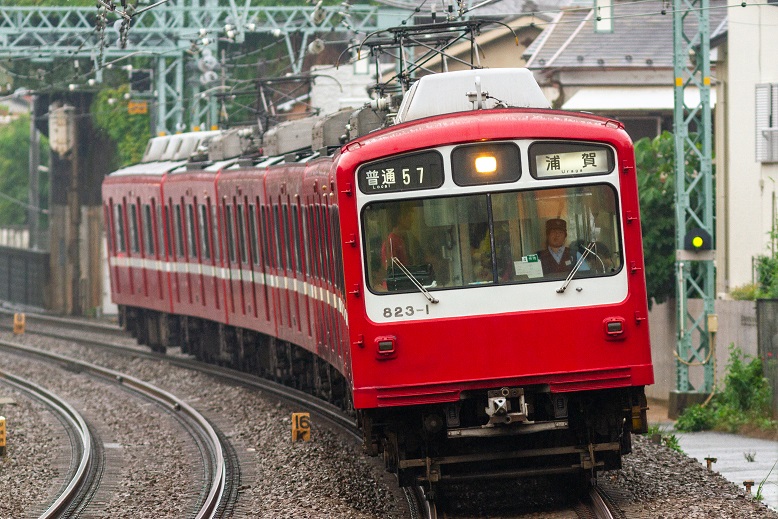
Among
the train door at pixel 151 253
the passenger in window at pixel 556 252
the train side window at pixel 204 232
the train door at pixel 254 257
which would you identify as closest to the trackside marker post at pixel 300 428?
the train door at pixel 254 257

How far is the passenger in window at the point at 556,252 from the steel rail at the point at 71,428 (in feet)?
13.6

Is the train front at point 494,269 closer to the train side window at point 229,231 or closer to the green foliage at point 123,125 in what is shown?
the train side window at point 229,231

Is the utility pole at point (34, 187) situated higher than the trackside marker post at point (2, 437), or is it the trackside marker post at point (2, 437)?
the utility pole at point (34, 187)

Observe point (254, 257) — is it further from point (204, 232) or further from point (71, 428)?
point (71, 428)

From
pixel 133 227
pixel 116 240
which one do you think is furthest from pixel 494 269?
pixel 116 240

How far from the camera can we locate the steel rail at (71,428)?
41.2 feet

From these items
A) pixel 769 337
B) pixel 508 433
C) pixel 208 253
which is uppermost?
pixel 208 253

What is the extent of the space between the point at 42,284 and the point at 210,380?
24.7m

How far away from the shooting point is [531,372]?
1041 centimetres

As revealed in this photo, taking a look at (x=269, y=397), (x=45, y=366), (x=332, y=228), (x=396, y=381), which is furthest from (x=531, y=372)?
(x=45, y=366)

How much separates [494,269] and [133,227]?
17.1 meters

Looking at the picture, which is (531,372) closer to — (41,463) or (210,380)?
(41,463)

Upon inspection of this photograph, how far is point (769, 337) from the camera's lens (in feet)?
57.3

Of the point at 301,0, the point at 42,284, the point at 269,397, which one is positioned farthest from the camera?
the point at 42,284
